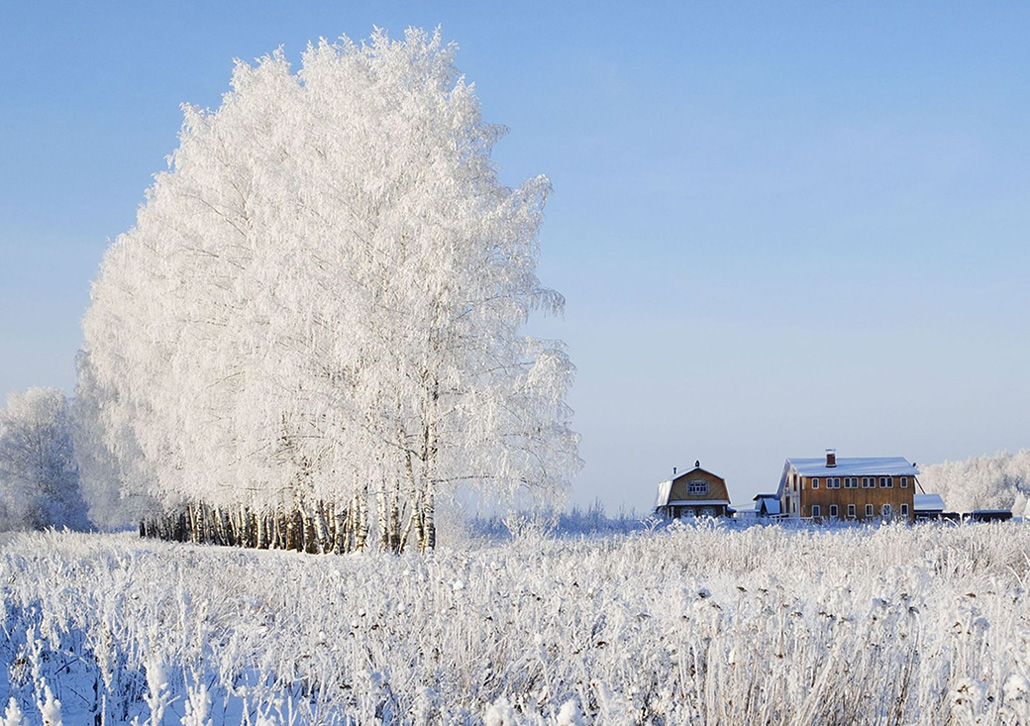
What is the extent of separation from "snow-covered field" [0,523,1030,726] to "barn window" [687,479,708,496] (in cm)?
4448

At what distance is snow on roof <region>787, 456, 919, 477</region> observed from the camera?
50875 mm

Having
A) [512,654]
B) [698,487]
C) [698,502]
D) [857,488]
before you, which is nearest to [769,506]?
[857,488]

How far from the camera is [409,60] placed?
17.4 metres

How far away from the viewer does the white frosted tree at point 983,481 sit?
84.0 meters

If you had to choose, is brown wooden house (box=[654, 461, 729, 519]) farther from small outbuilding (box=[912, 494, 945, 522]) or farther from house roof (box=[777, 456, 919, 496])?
small outbuilding (box=[912, 494, 945, 522])

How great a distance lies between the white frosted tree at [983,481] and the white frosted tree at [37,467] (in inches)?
2778

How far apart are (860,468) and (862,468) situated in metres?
0.11

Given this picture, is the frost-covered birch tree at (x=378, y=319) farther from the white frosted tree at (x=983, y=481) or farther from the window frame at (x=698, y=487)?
the white frosted tree at (x=983, y=481)

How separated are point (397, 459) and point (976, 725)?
13057 millimetres

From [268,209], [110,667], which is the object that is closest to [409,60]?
[268,209]

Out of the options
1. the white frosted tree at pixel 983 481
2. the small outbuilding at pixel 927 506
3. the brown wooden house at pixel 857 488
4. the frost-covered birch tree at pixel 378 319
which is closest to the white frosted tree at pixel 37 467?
the frost-covered birch tree at pixel 378 319

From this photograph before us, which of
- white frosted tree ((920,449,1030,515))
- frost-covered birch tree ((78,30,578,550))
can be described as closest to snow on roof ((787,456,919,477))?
white frosted tree ((920,449,1030,515))

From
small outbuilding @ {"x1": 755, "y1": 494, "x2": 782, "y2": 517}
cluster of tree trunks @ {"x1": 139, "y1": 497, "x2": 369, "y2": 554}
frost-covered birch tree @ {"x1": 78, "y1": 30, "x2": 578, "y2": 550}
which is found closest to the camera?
frost-covered birch tree @ {"x1": 78, "y1": 30, "x2": 578, "y2": 550}

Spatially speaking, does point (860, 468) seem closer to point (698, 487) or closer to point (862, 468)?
point (862, 468)
